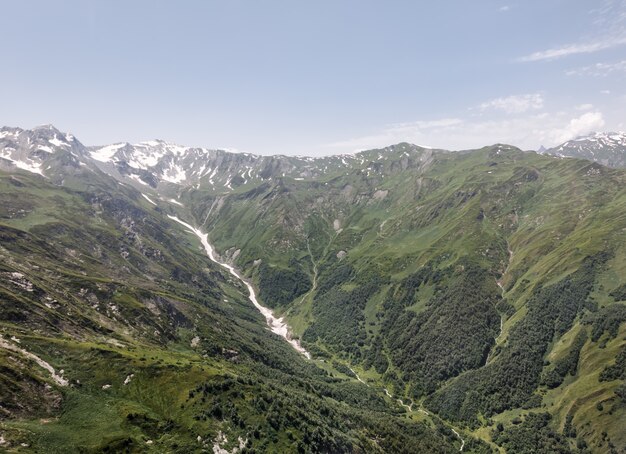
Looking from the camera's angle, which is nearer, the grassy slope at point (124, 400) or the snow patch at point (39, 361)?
the grassy slope at point (124, 400)

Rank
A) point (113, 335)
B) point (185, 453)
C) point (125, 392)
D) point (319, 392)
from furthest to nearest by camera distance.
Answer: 1. point (319, 392)
2. point (113, 335)
3. point (125, 392)
4. point (185, 453)

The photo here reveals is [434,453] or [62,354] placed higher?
[62,354]

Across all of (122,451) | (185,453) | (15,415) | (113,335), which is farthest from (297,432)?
(113,335)

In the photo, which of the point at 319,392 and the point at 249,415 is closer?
the point at 249,415

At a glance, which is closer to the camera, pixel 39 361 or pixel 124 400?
pixel 124 400

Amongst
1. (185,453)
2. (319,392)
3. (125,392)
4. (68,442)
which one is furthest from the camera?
(319,392)

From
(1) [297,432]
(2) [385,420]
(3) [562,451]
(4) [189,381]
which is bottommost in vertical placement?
(2) [385,420]

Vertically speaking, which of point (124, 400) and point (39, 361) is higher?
point (39, 361)

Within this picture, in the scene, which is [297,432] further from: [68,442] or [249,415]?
[68,442]

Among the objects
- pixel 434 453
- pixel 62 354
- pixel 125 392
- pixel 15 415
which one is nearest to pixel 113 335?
pixel 62 354

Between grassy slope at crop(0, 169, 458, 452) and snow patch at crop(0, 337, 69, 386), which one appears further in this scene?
snow patch at crop(0, 337, 69, 386)
